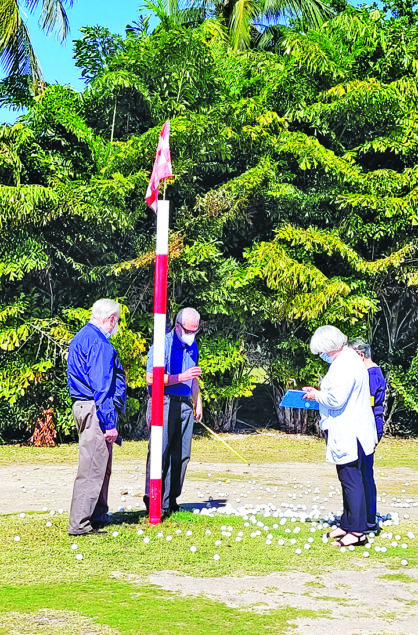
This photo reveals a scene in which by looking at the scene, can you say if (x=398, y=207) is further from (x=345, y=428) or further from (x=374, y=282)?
(x=345, y=428)

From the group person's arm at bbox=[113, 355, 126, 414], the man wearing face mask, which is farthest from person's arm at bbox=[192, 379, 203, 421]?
person's arm at bbox=[113, 355, 126, 414]

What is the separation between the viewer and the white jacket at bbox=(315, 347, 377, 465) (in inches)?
279

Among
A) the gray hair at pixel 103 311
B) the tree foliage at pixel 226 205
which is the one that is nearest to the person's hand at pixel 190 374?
the gray hair at pixel 103 311

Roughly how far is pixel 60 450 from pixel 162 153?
739 centimetres

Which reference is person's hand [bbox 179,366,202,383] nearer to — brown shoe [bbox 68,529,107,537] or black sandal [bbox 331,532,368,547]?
brown shoe [bbox 68,529,107,537]

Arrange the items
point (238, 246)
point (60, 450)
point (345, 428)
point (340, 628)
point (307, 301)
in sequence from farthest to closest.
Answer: point (238, 246)
point (307, 301)
point (60, 450)
point (345, 428)
point (340, 628)

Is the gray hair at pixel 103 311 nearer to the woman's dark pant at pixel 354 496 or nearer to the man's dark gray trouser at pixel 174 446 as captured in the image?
the man's dark gray trouser at pixel 174 446

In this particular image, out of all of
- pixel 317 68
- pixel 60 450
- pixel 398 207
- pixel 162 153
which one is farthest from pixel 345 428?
pixel 317 68

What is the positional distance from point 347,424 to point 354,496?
0.60 m

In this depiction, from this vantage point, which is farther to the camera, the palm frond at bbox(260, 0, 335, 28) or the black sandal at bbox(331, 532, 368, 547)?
the palm frond at bbox(260, 0, 335, 28)

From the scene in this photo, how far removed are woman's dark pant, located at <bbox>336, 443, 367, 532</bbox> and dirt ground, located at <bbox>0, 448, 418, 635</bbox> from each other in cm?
76

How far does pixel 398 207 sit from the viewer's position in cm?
1586

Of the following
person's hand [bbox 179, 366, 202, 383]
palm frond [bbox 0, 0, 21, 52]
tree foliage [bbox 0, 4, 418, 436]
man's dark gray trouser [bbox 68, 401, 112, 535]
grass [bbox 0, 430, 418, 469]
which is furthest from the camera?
palm frond [bbox 0, 0, 21, 52]

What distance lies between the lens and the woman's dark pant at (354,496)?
23.4ft
